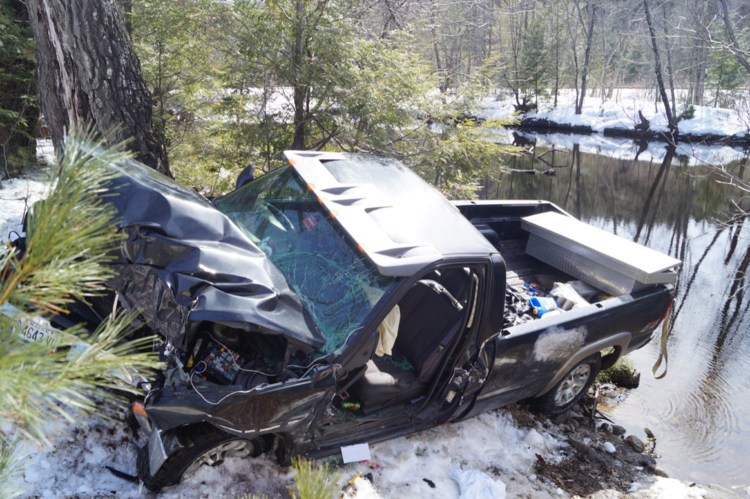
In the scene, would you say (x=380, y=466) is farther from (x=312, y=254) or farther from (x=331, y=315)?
(x=312, y=254)

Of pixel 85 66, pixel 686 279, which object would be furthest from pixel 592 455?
pixel 686 279

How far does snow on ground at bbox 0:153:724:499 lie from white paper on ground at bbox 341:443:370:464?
112mm

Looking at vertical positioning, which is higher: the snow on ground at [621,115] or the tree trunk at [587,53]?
the tree trunk at [587,53]

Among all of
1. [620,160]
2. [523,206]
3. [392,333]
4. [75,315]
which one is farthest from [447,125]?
[620,160]

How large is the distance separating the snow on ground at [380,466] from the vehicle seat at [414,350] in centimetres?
51

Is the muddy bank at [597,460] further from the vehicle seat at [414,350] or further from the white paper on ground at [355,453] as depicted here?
the white paper on ground at [355,453]

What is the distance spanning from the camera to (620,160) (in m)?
22.7

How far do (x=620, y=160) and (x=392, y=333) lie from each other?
22.6 meters

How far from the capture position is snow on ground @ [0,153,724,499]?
9.36 feet

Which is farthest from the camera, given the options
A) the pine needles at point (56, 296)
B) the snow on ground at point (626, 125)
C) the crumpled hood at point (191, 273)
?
the snow on ground at point (626, 125)

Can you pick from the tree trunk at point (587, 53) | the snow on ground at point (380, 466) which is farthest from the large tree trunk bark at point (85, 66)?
the tree trunk at point (587, 53)

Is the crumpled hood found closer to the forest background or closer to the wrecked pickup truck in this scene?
the wrecked pickup truck

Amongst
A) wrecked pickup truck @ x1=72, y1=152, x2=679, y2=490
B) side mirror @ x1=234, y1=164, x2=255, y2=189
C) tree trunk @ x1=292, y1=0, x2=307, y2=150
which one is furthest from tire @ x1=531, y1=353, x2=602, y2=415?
tree trunk @ x1=292, y1=0, x2=307, y2=150

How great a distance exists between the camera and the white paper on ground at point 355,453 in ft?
11.1
